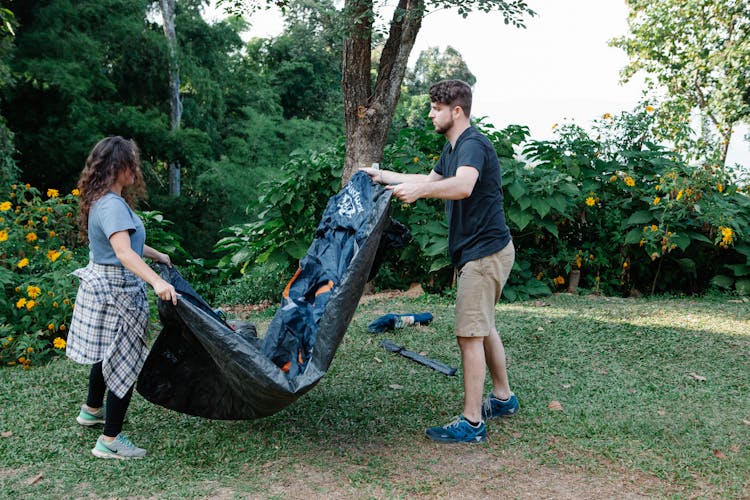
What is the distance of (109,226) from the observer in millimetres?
2656

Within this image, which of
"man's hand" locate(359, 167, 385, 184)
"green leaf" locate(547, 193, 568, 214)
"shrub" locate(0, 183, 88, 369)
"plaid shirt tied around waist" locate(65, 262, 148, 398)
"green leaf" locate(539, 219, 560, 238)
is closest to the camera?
"plaid shirt tied around waist" locate(65, 262, 148, 398)

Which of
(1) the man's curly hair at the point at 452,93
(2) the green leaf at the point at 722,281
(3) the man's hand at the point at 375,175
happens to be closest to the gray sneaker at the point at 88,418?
(3) the man's hand at the point at 375,175

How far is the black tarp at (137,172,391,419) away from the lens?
8.67 feet

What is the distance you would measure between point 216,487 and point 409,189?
1.49m

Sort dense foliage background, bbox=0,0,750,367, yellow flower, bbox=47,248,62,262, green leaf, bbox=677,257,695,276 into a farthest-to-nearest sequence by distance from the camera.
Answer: green leaf, bbox=677,257,695,276, dense foliage background, bbox=0,0,750,367, yellow flower, bbox=47,248,62,262

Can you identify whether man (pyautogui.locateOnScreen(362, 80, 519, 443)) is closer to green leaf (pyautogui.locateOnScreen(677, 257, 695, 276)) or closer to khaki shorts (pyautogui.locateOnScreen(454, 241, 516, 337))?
khaki shorts (pyautogui.locateOnScreen(454, 241, 516, 337))

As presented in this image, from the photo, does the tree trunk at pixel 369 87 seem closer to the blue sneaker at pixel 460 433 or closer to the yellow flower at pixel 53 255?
the yellow flower at pixel 53 255

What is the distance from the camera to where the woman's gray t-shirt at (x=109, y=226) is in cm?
267

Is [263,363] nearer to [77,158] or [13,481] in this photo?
[13,481]

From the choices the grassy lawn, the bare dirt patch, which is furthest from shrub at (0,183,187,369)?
the bare dirt patch

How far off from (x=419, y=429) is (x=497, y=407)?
1.51 ft

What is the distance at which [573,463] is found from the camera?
9.36 feet

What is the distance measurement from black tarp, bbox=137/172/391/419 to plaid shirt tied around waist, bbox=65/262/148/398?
0.48 ft

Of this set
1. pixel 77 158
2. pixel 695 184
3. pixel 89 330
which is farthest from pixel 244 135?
pixel 89 330
